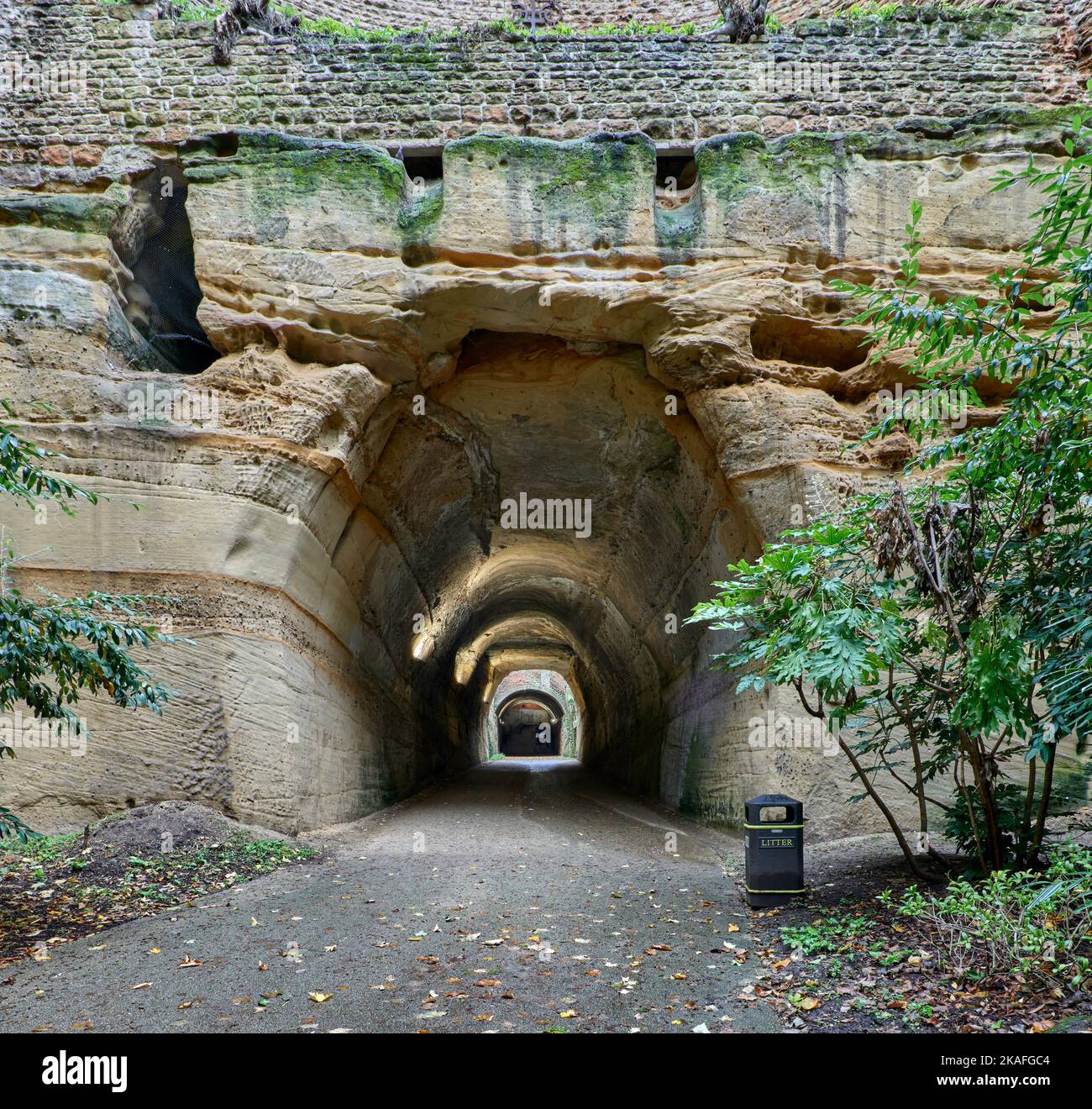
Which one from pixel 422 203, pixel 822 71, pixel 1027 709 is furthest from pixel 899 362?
pixel 422 203

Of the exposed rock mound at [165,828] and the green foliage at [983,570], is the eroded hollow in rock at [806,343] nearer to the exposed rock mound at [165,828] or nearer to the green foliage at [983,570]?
the green foliage at [983,570]

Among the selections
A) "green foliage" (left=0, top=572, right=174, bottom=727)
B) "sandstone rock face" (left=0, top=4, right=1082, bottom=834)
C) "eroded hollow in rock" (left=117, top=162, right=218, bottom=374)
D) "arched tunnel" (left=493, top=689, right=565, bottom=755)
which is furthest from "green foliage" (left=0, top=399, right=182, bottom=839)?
"arched tunnel" (left=493, top=689, right=565, bottom=755)

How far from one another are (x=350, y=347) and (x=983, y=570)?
5.78 meters

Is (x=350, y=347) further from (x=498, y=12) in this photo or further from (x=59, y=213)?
(x=498, y=12)

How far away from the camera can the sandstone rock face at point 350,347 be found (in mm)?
6520

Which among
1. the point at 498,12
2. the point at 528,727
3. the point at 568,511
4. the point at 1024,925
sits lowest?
the point at 528,727

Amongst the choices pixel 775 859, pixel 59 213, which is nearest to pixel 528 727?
pixel 59 213

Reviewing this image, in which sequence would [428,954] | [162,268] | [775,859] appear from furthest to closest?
[162,268]
[775,859]
[428,954]

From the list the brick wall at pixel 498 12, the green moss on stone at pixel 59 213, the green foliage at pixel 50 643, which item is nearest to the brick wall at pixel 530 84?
the green moss on stone at pixel 59 213

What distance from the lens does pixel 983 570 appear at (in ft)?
14.1

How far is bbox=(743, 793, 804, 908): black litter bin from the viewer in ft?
15.6

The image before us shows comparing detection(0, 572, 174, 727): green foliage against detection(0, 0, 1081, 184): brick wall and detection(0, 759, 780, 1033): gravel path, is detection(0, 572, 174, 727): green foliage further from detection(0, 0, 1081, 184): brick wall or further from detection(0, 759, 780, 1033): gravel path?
detection(0, 0, 1081, 184): brick wall

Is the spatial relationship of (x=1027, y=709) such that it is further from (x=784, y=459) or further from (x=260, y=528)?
(x=260, y=528)

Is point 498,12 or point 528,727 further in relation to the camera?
point 528,727
